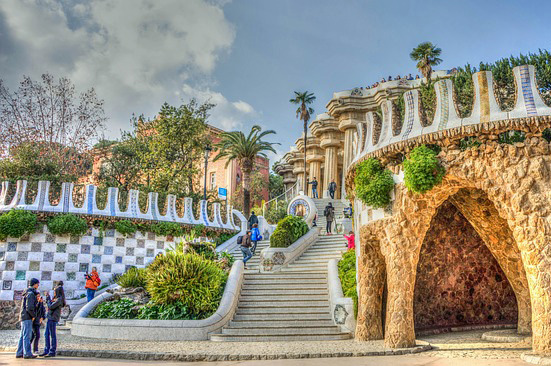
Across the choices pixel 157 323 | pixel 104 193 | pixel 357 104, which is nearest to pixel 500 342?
pixel 157 323

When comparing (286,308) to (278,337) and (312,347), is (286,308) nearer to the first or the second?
(278,337)

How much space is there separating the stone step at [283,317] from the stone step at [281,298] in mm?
812

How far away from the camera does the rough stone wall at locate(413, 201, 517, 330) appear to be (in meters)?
13.4

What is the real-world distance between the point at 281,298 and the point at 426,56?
69.8 ft

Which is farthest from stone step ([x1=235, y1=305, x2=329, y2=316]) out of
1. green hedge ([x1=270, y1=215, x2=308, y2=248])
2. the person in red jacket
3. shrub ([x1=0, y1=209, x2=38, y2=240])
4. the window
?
the window

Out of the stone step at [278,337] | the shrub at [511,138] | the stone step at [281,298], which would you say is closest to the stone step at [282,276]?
the stone step at [281,298]

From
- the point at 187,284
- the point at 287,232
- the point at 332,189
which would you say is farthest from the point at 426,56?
the point at 187,284

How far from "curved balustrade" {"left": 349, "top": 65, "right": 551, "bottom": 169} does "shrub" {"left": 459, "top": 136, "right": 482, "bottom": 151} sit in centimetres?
58

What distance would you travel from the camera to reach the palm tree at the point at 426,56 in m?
30.4

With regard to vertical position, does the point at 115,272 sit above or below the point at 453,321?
above

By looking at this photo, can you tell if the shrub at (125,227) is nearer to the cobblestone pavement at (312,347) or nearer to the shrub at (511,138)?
the cobblestone pavement at (312,347)

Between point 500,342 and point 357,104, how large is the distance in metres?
25.8

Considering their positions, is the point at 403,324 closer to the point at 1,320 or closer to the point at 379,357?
the point at 379,357

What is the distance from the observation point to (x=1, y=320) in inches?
659
